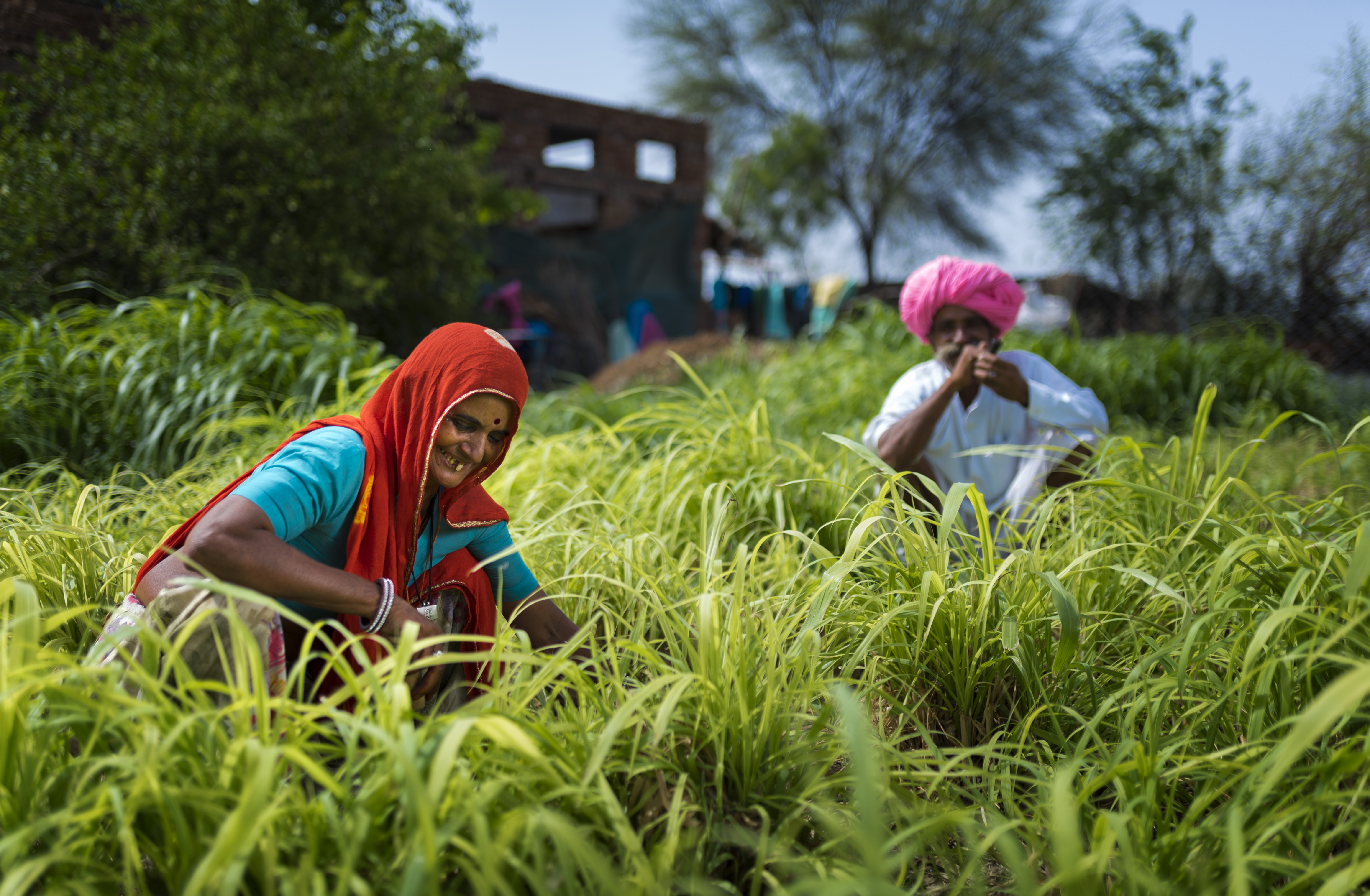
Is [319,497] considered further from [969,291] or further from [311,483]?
[969,291]

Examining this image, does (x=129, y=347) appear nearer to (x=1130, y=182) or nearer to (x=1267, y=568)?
(x=1267, y=568)

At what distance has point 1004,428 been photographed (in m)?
2.71

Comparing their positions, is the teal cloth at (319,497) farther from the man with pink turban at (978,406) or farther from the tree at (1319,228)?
the tree at (1319,228)

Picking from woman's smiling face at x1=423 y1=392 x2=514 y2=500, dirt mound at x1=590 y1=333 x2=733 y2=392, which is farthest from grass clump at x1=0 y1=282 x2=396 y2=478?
dirt mound at x1=590 y1=333 x2=733 y2=392

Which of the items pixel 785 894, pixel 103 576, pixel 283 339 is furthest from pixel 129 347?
pixel 785 894

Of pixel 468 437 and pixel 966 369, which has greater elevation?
pixel 966 369

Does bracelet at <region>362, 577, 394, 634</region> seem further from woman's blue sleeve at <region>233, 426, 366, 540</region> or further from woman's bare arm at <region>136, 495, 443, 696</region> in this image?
woman's blue sleeve at <region>233, 426, 366, 540</region>

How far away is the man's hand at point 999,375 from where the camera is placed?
239 centimetres

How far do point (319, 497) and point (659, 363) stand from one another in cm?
587

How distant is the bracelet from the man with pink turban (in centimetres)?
152

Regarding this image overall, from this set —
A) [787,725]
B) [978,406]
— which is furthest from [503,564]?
[978,406]

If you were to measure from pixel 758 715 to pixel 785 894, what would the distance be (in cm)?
40

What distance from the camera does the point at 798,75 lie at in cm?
2220

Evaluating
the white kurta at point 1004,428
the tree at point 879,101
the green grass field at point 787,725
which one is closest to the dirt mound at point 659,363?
the white kurta at point 1004,428
